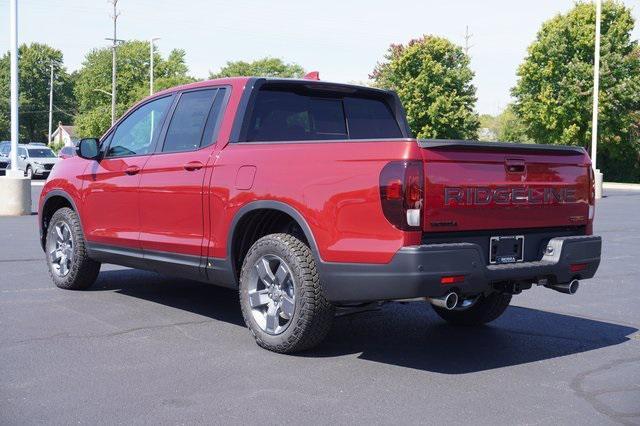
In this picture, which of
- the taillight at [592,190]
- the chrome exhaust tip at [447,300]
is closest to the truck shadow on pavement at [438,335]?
the chrome exhaust tip at [447,300]

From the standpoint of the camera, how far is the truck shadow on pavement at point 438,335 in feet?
17.8

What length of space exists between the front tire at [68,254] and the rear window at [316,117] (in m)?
2.50

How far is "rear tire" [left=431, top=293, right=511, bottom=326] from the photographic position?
6.34 metres

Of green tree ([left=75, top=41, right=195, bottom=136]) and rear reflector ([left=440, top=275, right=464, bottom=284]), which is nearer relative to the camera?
rear reflector ([left=440, top=275, right=464, bottom=284])

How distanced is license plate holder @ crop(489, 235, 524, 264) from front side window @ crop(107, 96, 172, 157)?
123 inches

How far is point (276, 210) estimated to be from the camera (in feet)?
17.7

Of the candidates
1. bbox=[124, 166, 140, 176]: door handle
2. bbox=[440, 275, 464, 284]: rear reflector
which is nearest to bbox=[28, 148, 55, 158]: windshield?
bbox=[124, 166, 140, 176]: door handle

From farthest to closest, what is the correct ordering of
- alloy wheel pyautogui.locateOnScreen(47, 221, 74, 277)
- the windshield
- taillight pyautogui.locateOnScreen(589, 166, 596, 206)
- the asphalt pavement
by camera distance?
the windshield, alloy wheel pyautogui.locateOnScreen(47, 221, 74, 277), taillight pyautogui.locateOnScreen(589, 166, 596, 206), the asphalt pavement

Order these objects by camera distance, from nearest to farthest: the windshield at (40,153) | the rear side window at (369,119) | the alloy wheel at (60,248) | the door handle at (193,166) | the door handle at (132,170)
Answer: the door handle at (193,166), the rear side window at (369,119), the door handle at (132,170), the alloy wheel at (60,248), the windshield at (40,153)

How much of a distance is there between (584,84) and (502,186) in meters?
47.8

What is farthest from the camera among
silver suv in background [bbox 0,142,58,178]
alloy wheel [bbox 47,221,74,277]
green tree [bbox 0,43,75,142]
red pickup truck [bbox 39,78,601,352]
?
green tree [bbox 0,43,75,142]

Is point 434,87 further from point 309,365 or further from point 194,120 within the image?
point 309,365

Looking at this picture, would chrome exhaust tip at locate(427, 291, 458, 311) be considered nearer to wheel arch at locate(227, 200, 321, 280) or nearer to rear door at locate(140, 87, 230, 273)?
wheel arch at locate(227, 200, 321, 280)

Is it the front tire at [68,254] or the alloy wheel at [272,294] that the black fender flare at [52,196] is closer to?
the front tire at [68,254]
